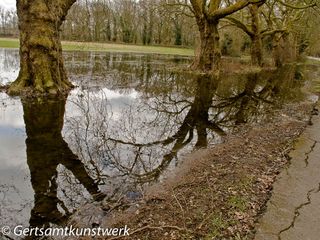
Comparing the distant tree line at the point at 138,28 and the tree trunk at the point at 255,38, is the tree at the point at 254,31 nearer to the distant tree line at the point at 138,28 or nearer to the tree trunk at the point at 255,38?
the tree trunk at the point at 255,38

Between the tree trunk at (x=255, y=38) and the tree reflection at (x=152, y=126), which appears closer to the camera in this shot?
the tree reflection at (x=152, y=126)

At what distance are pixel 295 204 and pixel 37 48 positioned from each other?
387 inches

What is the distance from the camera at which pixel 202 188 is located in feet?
16.6

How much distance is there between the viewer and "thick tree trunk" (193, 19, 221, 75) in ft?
63.6

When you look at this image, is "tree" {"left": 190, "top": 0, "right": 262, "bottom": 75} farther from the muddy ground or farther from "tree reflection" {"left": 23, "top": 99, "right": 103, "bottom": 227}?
the muddy ground

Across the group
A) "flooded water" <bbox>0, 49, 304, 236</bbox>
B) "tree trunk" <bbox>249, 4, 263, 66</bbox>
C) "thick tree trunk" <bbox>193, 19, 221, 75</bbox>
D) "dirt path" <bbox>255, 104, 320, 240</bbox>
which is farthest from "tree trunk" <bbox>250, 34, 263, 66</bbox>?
"dirt path" <bbox>255, 104, 320, 240</bbox>

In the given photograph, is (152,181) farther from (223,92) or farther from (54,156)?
(223,92)

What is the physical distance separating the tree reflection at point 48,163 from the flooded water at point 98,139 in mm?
14

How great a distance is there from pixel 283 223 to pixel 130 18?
197ft

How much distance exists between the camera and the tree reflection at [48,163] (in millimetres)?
4437

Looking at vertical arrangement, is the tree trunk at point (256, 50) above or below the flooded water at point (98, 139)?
above

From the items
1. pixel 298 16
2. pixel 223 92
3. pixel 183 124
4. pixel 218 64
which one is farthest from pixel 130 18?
pixel 183 124

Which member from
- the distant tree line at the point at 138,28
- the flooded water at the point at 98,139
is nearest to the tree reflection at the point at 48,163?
the flooded water at the point at 98,139

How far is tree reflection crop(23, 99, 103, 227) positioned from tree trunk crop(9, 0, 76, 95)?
7.05ft
